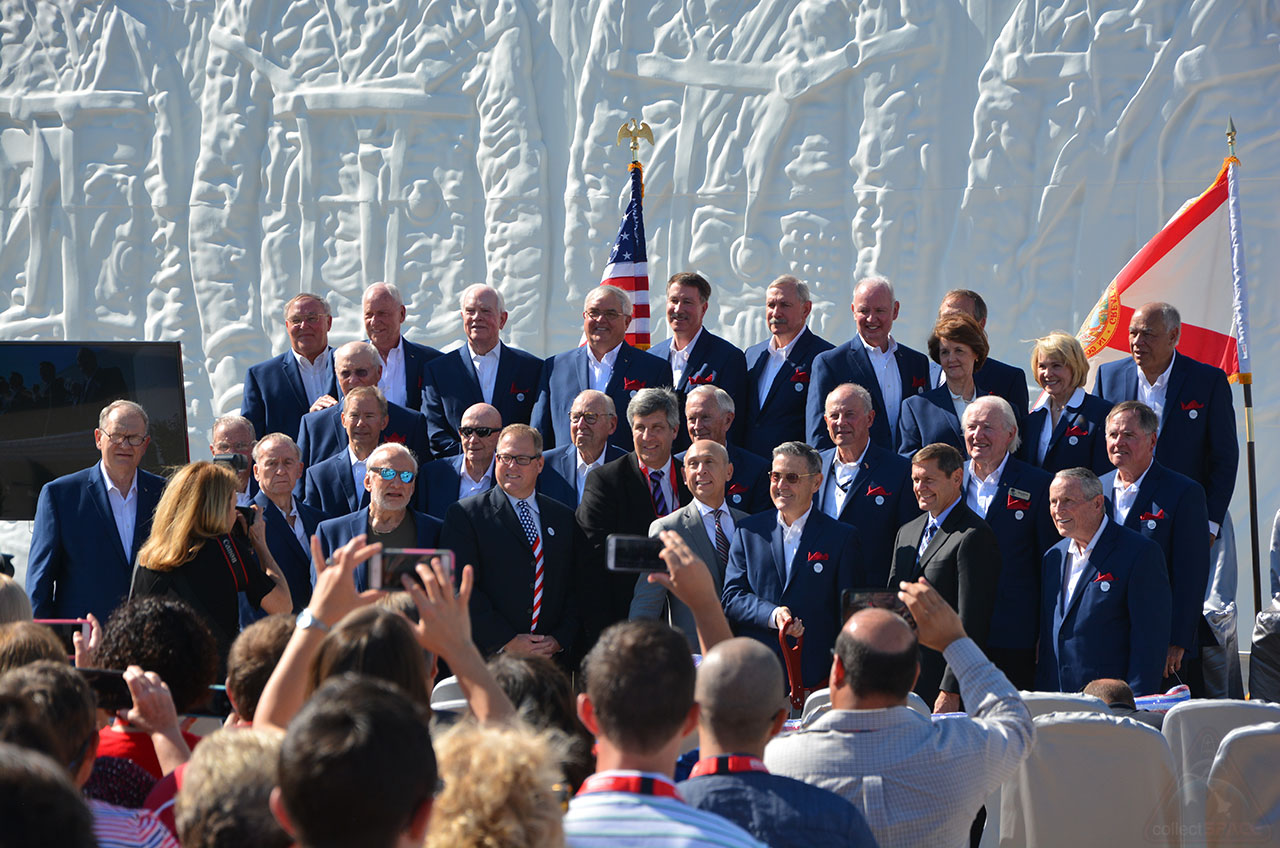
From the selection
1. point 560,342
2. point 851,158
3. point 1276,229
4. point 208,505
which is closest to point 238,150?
point 560,342

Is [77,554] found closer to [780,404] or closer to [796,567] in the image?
[796,567]

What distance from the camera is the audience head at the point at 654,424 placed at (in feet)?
15.4

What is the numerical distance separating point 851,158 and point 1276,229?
84.2 inches

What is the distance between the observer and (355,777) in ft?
4.55

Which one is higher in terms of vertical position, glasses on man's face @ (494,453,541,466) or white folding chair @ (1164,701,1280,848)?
glasses on man's face @ (494,453,541,466)

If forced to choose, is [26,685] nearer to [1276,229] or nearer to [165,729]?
[165,729]

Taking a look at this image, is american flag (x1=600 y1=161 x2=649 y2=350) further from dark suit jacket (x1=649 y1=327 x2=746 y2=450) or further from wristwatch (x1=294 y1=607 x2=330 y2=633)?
wristwatch (x1=294 y1=607 x2=330 y2=633)

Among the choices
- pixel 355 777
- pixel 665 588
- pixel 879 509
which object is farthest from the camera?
pixel 879 509

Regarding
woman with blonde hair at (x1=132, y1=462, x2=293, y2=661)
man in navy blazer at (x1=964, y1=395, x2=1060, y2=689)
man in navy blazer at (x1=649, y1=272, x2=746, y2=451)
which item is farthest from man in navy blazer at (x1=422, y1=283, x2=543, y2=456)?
man in navy blazer at (x1=964, y1=395, x2=1060, y2=689)

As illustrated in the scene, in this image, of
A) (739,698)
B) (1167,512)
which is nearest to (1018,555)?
(1167,512)

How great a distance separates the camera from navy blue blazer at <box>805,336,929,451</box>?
5207mm

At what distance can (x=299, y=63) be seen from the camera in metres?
8.52

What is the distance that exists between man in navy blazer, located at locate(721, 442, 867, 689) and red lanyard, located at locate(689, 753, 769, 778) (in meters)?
2.18

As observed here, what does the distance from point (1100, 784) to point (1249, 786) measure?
29cm
